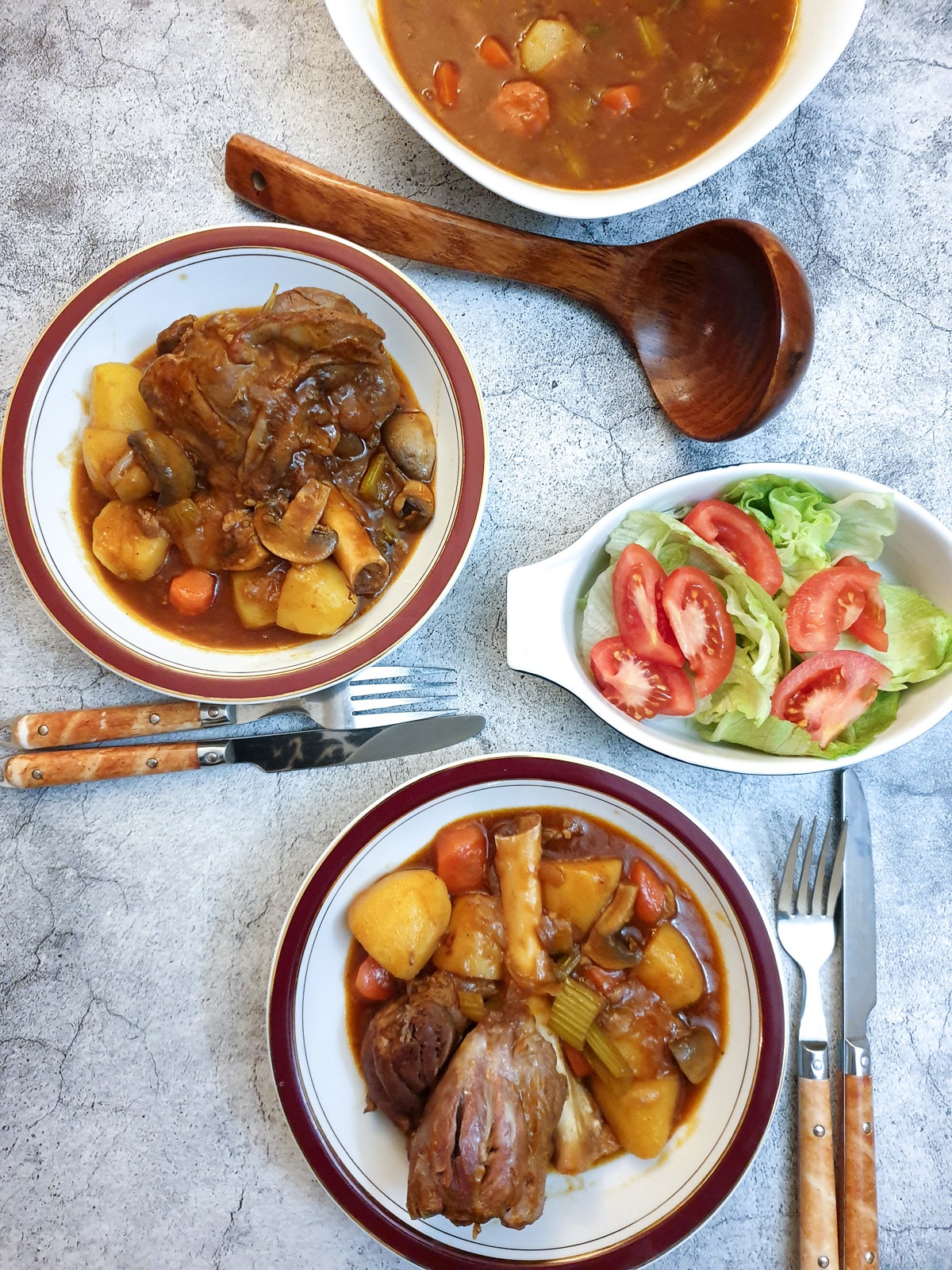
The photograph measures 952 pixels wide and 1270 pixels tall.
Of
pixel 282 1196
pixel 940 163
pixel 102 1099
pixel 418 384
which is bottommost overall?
pixel 282 1196

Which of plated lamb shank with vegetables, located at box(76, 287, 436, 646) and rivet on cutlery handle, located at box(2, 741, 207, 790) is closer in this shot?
plated lamb shank with vegetables, located at box(76, 287, 436, 646)

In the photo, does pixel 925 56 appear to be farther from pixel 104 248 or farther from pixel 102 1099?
pixel 102 1099

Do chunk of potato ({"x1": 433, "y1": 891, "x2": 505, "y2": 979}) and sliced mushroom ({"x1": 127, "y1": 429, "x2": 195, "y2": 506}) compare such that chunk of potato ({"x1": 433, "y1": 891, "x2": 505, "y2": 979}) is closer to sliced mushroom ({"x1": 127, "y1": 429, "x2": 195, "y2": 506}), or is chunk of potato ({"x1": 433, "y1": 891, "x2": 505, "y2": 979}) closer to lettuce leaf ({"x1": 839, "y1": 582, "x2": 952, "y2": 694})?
lettuce leaf ({"x1": 839, "y1": 582, "x2": 952, "y2": 694})

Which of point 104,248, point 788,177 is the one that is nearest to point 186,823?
point 104,248

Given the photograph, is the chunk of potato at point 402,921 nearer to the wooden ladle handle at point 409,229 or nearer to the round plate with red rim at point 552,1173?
the round plate with red rim at point 552,1173

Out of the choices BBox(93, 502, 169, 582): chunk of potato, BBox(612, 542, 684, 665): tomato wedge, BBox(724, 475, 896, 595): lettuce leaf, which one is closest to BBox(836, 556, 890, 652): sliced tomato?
BBox(724, 475, 896, 595): lettuce leaf

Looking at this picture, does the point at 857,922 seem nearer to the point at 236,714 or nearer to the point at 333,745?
the point at 333,745

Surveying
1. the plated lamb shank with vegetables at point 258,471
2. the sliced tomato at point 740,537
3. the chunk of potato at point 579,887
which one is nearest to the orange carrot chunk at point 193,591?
the plated lamb shank with vegetables at point 258,471
